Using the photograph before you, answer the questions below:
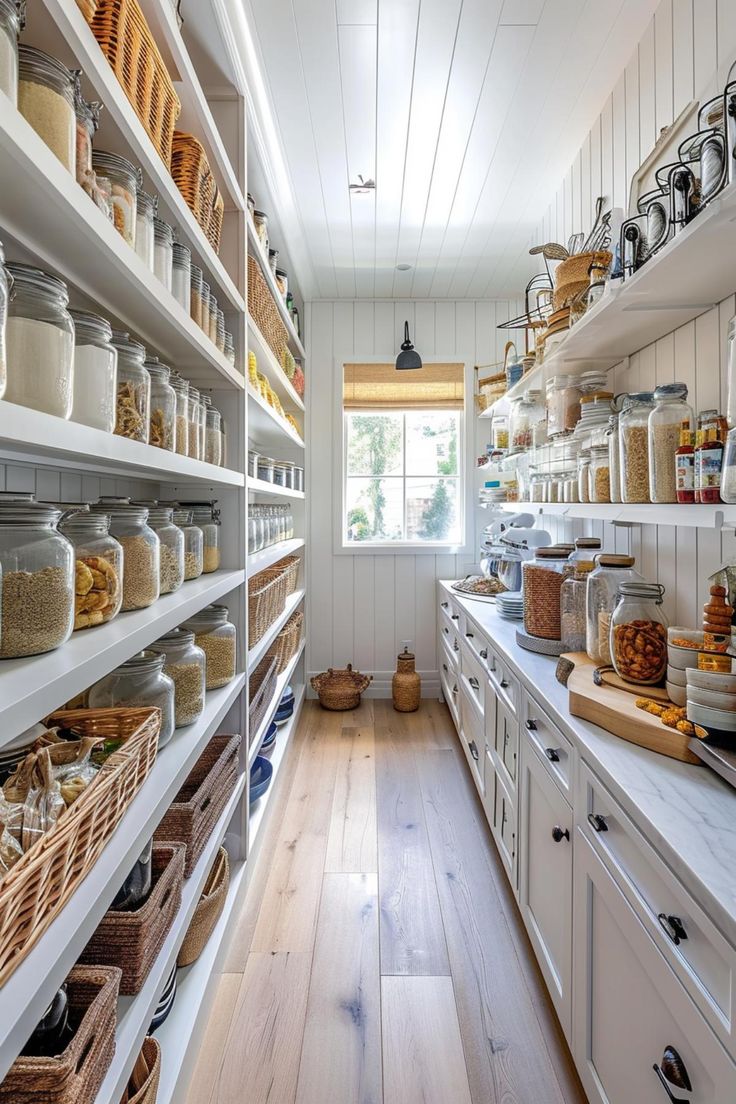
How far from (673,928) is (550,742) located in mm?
628

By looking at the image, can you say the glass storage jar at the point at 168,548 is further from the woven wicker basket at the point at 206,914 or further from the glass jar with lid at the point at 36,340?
the woven wicker basket at the point at 206,914

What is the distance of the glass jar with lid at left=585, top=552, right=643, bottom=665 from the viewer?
1564 millimetres

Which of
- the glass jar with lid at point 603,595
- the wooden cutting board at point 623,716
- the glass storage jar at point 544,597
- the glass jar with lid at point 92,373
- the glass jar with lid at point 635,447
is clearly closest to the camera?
the glass jar with lid at point 92,373

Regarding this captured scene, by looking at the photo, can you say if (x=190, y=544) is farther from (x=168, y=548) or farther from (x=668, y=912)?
(x=668, y=912)

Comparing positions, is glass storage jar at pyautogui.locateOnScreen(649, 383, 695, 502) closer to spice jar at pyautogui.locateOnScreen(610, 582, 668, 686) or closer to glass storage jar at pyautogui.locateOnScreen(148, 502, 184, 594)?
spice jar at pyautogui.locateOnScreen(610, 582, 668, 686)

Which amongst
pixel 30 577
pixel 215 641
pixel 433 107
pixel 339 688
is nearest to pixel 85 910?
pixel 30 577

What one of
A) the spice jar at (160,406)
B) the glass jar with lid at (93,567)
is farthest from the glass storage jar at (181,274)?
the glass jar with lid at (93,567)

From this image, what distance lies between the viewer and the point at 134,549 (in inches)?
44.1

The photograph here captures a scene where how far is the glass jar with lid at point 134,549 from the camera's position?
1100mm

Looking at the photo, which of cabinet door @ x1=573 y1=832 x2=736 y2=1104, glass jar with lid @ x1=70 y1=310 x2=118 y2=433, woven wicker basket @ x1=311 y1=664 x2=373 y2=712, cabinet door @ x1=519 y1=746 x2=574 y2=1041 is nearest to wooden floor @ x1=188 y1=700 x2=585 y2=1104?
cabinet door @ x1=519 y1=746 x2=574 y2=1041

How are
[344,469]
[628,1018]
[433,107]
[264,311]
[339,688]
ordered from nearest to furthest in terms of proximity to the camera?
[628,1018] < [433,107] < [264,311] < [339,688] < [344,469]

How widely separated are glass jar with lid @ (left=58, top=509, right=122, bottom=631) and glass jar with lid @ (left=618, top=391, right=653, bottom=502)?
3.95 feet

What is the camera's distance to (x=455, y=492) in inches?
156

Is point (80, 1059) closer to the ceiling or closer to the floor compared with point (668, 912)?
closer to the floor
